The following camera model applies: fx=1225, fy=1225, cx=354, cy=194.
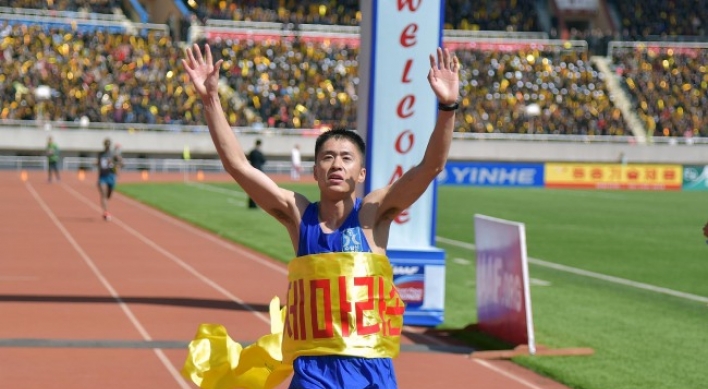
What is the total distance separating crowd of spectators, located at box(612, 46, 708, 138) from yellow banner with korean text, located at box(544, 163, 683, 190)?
866cm

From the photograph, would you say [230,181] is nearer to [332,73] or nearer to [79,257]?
[332,73]

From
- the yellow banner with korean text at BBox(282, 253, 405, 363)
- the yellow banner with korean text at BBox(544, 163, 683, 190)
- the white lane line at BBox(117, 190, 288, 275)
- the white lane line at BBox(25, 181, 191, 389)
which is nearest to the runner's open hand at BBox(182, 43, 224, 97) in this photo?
the yellow banner with korean text at BBox(282, 253, 405, 363)

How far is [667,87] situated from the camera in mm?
60656

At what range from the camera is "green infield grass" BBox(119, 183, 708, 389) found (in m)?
11.0

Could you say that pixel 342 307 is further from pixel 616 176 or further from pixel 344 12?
pixel 344 12

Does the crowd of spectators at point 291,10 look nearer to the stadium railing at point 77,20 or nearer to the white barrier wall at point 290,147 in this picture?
the stadium railing at point 77,20

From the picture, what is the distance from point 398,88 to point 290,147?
3986 cm

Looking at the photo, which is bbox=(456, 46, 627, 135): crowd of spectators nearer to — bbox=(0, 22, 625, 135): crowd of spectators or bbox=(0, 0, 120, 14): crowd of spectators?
bbox=(0, 22, 625, 135): crowd of spectators

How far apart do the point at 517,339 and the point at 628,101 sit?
50.6 m

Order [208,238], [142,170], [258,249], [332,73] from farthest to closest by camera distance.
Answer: [332,73] < [142,170] < [208,238] < [258,249]

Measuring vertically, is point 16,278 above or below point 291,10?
below

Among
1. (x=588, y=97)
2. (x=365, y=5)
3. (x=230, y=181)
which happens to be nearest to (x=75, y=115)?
(x=230, y=181)

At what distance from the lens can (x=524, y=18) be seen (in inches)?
2655

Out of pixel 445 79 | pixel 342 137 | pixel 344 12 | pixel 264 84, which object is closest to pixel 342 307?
pixel 342 137
